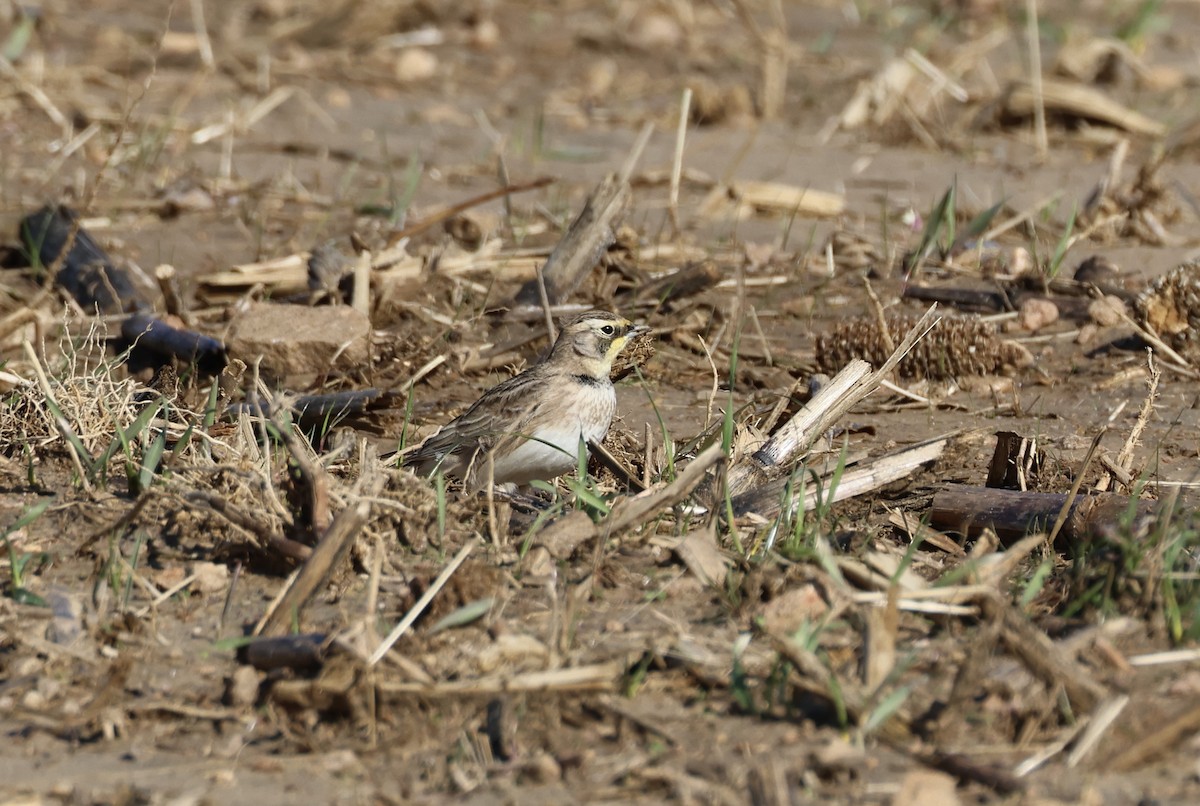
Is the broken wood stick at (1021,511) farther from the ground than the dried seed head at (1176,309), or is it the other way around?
the broken wood stick at (1021,511)

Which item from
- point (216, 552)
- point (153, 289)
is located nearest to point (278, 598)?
point (216, 552)

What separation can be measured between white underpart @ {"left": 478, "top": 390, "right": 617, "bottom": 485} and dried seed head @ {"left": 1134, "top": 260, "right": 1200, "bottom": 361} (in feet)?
8.40

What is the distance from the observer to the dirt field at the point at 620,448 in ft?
12.0

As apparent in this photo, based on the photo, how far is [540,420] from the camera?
571cm

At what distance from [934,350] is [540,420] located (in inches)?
73.6

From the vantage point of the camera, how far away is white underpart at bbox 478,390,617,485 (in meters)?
5.59

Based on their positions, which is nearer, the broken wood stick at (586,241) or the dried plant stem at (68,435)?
the dried plant stem at (68,435)

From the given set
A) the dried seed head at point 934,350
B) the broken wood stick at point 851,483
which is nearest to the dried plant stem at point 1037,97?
the dried seed head at point 934,350

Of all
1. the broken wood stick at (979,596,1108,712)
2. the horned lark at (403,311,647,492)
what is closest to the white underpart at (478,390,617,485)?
the horned lark at (403,311,647,492)

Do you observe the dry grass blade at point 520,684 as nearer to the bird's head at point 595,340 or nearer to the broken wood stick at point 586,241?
the bird's head at point 595,340

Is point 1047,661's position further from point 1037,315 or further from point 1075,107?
point 1075,107

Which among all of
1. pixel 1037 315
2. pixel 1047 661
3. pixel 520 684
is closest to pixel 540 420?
pixel 520 684

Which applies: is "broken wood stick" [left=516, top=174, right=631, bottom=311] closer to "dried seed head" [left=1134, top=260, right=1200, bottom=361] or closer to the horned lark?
the horned lark

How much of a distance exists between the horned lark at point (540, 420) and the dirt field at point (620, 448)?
0.17 metres
